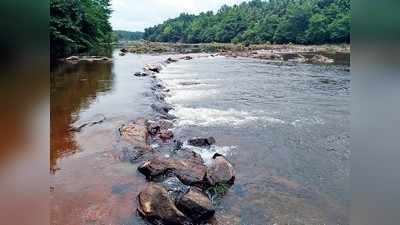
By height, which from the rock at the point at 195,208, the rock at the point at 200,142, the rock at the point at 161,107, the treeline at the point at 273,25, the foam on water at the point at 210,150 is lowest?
the rock at the point at 195,208

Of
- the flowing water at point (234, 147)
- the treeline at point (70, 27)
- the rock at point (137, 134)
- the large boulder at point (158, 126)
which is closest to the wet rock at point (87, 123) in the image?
the flowing water at point (234, 147)

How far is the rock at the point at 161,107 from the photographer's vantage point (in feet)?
29.4

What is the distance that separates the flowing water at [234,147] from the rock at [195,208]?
0.16m

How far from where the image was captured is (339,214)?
3.91m

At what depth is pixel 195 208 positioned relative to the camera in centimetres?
364

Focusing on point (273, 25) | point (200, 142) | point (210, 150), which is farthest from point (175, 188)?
point (273, 25)

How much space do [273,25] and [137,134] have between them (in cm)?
5254

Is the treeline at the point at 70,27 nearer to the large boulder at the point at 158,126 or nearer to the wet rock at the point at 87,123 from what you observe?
the wet rock at the point at 87,123

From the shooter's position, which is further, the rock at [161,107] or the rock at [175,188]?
the rock at [161,107]

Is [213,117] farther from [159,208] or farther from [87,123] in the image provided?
[159,208]
